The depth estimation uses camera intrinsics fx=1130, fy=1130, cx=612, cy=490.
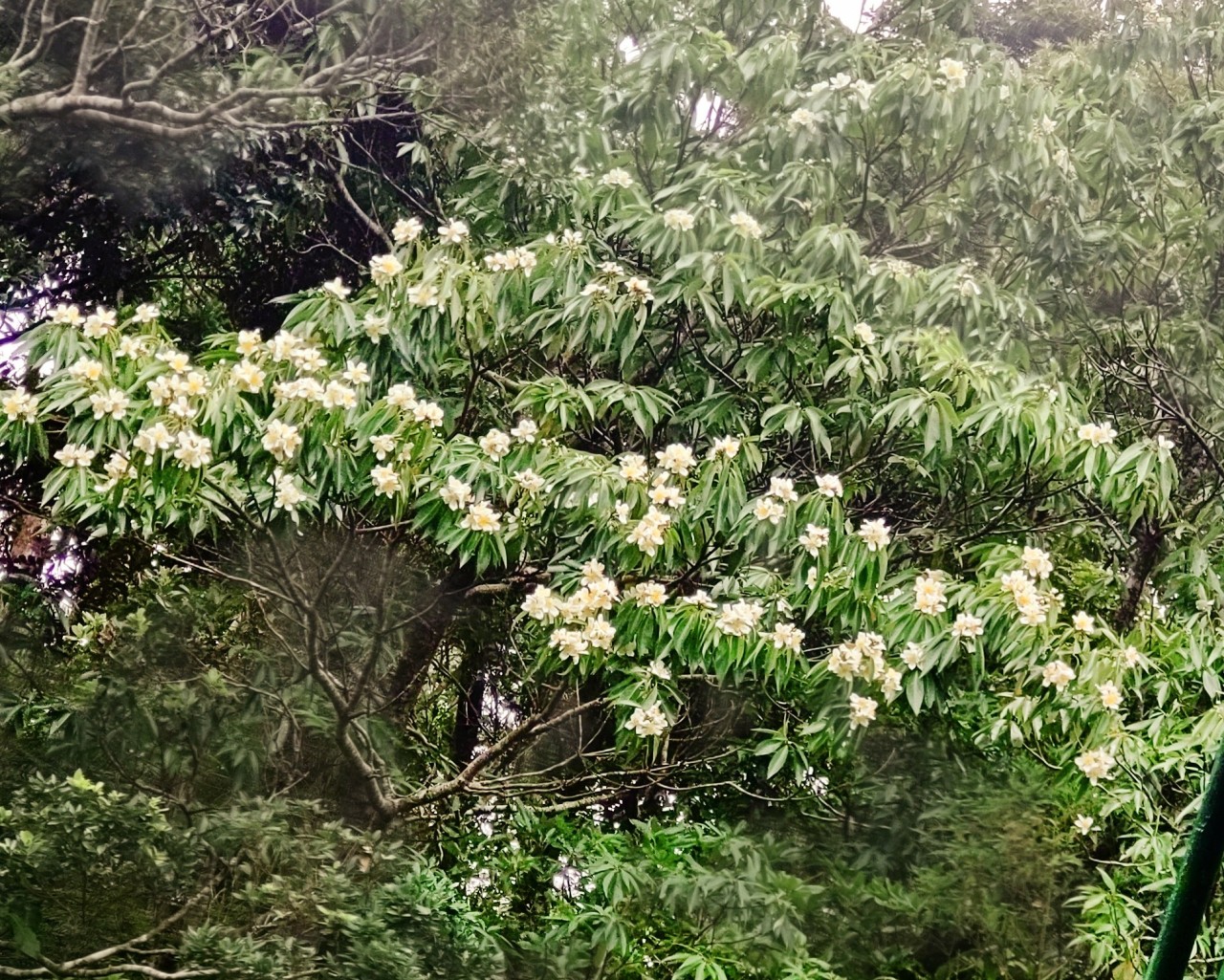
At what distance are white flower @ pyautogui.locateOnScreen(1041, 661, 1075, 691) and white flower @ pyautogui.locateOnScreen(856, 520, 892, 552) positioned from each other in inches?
11.2

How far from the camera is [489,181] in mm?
2062

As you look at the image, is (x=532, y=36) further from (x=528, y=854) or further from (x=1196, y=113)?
(x=528, y=854)

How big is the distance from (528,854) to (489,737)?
0.24m

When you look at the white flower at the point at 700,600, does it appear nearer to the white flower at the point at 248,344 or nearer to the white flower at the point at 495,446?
the white flower at the point at 495,446

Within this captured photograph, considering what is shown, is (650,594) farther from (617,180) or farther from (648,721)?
(617,180)

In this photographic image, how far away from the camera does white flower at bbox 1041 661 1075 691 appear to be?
5.17 feet

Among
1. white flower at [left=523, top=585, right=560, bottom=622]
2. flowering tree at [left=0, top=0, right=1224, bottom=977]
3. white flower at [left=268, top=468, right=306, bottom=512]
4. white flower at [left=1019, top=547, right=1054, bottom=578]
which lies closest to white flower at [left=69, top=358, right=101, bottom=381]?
flowering tree at [left=0, top=0, right=1224, bottom=977]

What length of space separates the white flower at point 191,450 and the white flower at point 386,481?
0.70ft

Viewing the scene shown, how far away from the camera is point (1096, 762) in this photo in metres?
1.63

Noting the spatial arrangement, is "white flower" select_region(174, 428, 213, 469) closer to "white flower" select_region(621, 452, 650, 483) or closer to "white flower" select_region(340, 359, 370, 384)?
"white flower" select_region(340, 359, 370, 384)

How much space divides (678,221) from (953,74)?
560 millimetres

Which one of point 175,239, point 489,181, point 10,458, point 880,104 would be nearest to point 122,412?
point 10,458

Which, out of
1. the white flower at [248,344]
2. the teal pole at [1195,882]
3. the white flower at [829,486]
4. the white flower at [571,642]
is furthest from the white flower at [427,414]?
the teal pole at [1195,882]

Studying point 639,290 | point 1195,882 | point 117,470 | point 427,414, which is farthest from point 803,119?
point 1195,882
